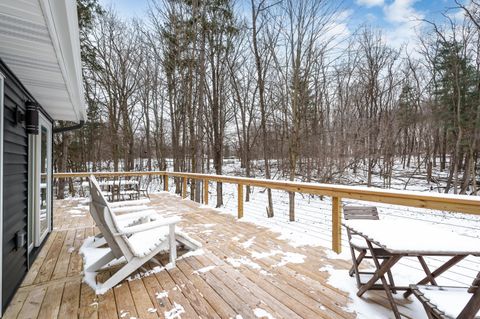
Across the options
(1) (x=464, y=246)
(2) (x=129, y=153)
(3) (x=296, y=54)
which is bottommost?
(1) (x=464, y=246)

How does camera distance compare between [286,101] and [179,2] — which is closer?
[179,2]

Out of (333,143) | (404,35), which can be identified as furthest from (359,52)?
(333,143)

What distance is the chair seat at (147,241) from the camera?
2.38m

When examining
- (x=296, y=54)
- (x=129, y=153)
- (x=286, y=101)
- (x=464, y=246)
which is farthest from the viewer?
(x=129, y=153)

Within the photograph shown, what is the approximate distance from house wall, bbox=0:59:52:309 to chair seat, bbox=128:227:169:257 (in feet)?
3.20

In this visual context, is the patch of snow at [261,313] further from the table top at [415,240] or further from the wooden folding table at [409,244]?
the table top at [415,240]

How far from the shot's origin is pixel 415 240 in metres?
1.79

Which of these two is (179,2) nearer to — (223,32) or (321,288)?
(223,32)

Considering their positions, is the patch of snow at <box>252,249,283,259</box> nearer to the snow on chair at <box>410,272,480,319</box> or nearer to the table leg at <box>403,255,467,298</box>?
the table leg at <box>403,255,467,298</box>

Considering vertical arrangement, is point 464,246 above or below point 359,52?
below

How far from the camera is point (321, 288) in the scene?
2199mm

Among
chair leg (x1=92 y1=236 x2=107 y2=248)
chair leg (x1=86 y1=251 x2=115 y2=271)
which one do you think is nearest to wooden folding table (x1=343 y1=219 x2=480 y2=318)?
chair leg (x1=86 y1=251 x2=115 y2=271)

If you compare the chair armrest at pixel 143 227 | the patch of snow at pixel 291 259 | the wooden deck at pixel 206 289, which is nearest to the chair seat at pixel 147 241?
the chair armrest at pixel 143 227

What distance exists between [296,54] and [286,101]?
1743mm
